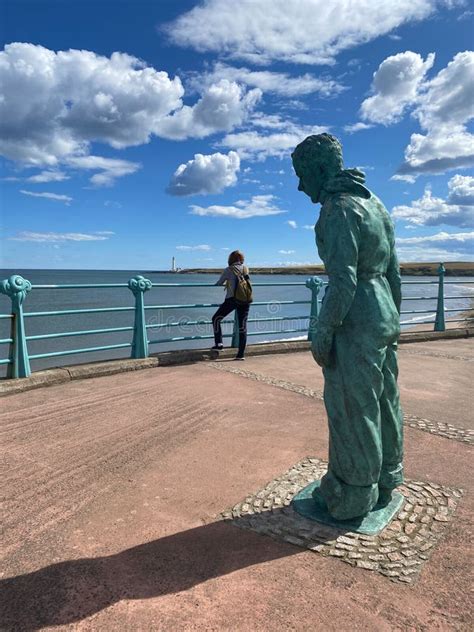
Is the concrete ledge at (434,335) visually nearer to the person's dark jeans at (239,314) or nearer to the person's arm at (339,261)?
the person's dark jeans at (239,314)

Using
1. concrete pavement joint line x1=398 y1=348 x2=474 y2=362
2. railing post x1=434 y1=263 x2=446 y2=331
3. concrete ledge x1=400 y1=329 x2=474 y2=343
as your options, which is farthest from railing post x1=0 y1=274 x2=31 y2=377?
railing post x1=434 y1=263 x2=446 y2=331

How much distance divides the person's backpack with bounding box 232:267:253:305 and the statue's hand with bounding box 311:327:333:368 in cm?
523

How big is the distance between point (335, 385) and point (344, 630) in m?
1.17

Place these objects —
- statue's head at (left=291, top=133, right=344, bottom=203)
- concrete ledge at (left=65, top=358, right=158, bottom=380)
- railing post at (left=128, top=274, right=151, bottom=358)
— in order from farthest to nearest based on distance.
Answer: railing post at (left=128, top=274, right=151, bottom=358), concrete ledge at (left=65, top=358, right=158, bottom=380), statue's head at (left=291, top=133, right=344, bottom=203)

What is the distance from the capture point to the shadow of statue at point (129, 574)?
2160 millimetres

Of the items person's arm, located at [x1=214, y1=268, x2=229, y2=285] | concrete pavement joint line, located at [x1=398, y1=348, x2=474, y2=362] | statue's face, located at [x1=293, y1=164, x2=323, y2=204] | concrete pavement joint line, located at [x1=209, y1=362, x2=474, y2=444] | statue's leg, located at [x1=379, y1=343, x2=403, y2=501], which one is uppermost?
statue's face, located at [x1=293, y1=164, x2=323, y2=204]

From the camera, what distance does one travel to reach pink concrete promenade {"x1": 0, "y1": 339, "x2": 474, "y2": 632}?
7.02 ft

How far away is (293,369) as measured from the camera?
24.2ft

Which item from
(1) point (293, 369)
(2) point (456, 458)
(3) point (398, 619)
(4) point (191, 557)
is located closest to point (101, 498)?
(4) point (191, 557)

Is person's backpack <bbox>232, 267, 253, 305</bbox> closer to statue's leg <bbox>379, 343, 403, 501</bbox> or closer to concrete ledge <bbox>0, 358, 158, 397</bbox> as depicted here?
concrete ledge <bbox>0, 358, 158, 397</bbox>

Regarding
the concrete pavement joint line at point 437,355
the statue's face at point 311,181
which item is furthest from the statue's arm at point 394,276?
the concrete pavement joint line at point 437,355

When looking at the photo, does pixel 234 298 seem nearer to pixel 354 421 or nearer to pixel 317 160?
pixel 317 160

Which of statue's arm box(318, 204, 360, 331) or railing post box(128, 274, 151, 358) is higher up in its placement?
statue's arm box(318, 204, 360, 331)

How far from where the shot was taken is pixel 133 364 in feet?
23.3
